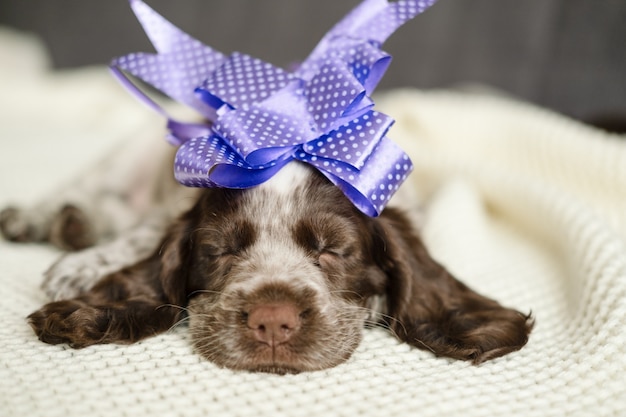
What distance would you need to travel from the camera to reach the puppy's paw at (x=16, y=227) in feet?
9.12

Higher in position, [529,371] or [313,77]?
[313,77]

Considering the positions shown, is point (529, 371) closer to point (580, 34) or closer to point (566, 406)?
point (566, 406)

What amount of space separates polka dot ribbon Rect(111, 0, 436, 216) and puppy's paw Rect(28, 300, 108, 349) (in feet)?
1.45

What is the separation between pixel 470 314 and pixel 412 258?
0.81 ft

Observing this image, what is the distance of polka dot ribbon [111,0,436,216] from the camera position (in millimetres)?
1792

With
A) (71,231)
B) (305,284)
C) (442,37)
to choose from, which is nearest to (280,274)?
(305,284)

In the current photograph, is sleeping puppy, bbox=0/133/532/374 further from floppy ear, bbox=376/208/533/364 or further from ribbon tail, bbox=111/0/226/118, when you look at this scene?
ribbon tail, bbox=111/0/226/118

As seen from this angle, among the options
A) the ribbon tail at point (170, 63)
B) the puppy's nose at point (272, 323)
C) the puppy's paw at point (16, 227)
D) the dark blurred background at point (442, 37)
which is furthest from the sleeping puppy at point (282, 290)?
the dark blurred background at point (442, 37)

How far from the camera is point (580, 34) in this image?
4.83m

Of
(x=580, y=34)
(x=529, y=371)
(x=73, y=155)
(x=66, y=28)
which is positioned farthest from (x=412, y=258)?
(x=66, y=28)

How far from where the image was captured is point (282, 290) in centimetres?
166

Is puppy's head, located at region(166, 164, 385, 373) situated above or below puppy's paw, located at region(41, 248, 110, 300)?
above

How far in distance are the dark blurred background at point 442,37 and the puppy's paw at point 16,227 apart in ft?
11.3

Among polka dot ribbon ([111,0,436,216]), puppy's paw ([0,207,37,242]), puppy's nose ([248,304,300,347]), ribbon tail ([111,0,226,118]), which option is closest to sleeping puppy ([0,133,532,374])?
puppy's nose ([248,304,300,347])
